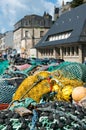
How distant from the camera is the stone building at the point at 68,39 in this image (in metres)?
45.6

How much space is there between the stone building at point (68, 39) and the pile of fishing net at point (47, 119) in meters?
39.3

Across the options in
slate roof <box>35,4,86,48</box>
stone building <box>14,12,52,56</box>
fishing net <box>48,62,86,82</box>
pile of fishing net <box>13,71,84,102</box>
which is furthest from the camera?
stone building <box>14,12,52,56</box>

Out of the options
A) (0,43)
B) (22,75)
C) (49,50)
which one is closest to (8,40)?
(0,43)

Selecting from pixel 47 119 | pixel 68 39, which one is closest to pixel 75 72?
pixel 47 119

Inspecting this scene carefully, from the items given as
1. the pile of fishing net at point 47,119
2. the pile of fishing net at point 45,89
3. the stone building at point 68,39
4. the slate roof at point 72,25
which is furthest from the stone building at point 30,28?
the pile of fishing net at point 47,119

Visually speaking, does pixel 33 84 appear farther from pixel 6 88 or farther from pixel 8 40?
pixel 8 40

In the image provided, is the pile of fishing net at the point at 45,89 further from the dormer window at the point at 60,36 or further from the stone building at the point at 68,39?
the dormer window at the point at 60,36

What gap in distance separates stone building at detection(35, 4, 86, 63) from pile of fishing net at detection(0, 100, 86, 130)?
39293 mm

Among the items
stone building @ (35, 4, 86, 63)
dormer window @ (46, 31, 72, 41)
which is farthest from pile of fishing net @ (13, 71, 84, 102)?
dormer window @ (46, 31, 72, 41)

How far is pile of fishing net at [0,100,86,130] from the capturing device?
16.7 feet

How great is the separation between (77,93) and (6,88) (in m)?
2.78

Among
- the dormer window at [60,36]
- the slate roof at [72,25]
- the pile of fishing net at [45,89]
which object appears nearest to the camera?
the pile of fishing net at [45,89]

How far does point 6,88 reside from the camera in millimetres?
9688

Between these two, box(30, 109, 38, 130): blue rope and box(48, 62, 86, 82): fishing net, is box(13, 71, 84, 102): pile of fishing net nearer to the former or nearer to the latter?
box(48, 62, 86, 82): fishing net
